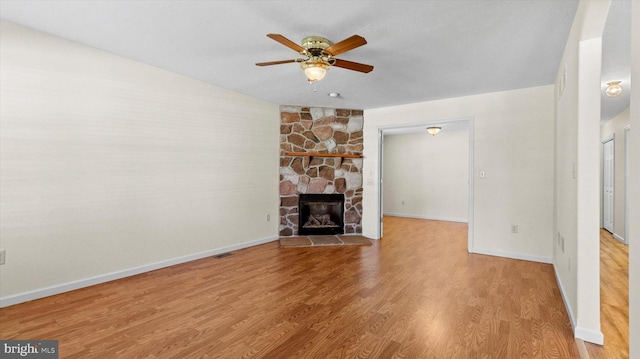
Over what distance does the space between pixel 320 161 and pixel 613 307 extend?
13.5 feet

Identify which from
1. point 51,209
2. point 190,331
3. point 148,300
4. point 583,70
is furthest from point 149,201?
point 583,70

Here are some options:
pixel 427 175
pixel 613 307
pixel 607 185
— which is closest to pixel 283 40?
pixel 613 307

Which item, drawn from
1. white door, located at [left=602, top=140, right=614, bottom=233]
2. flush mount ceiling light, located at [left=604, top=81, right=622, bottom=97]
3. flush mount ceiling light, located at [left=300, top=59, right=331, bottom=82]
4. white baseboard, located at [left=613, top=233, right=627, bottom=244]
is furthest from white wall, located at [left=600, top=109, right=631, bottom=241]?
flush mount ceiling light, located at [left=300, top=59, right=331, bottom=82]

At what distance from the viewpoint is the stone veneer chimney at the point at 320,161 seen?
17.3 ft

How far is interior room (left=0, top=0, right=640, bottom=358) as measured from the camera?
2.08 meters

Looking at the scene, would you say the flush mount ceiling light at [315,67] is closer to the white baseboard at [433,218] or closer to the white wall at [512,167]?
the white wall at [512,167]

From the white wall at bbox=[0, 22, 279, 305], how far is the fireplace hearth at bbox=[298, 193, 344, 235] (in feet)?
4.22

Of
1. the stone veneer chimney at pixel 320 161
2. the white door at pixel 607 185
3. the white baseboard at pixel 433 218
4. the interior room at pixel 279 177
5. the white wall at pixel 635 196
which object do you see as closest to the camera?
the white wall at pixel 635 196

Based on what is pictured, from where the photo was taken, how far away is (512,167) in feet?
13.5

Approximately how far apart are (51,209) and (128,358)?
185cm

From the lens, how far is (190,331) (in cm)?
218

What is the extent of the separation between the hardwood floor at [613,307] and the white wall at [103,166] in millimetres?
4124

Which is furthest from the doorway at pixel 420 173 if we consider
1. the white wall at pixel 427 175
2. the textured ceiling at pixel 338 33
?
the textured ceiling at pixel 338 33

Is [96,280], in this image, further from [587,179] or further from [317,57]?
[587,179]
